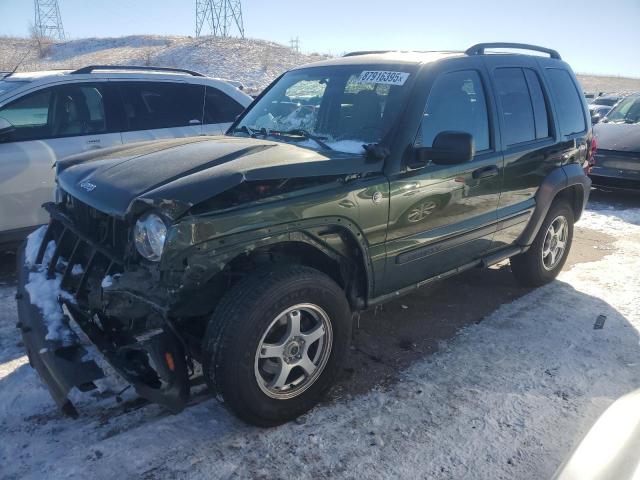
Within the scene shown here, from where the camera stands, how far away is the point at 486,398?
126 inches

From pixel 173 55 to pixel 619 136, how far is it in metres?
29.7

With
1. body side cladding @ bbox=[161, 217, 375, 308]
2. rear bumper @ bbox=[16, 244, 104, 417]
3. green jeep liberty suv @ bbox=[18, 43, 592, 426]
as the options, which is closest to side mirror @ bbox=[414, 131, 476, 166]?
green jeep liberty suv @ bbox=[18, 43, 592, 426]

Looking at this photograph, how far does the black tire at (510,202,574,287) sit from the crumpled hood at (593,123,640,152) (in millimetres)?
4478

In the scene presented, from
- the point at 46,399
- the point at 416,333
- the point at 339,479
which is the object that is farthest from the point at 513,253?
the point at 46,399

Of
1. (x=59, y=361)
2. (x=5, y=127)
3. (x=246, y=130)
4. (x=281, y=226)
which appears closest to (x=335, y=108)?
(x=246, y=130)

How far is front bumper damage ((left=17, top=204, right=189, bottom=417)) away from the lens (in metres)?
2.47

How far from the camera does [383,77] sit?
3.54 metres

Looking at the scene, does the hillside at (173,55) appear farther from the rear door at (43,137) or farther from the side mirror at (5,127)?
the side mirror at (5,127)

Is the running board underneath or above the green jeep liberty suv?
underneath

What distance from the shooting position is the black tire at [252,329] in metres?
2.54

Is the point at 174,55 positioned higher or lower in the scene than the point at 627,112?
lower

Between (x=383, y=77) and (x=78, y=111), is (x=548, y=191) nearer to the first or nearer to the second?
(x=383, y=77)

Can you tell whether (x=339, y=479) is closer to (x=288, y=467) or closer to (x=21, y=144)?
(x=288, y=467)

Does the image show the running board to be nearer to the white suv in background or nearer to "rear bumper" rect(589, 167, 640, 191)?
the white suv in background
